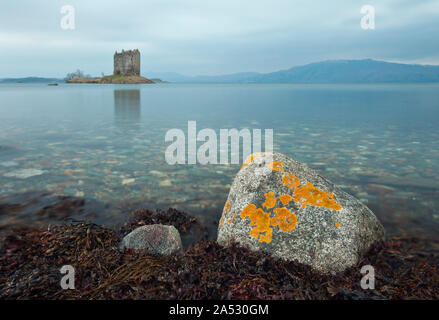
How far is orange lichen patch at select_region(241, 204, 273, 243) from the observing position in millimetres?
4840

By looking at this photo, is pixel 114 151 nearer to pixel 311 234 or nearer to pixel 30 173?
pixel 30 173

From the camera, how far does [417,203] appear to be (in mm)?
7582

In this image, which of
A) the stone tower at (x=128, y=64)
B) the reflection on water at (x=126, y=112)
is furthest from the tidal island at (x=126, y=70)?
the reflection on water at (x=126, y=112)

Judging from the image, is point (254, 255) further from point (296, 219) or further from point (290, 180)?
point (290, 180)

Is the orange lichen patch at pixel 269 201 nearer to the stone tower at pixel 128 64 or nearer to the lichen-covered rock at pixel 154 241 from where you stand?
the lichen-covered rock at pixel 154 241

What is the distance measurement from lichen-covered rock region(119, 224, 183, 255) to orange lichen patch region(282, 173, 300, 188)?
91.5 inches

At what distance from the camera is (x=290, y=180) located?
5.36 meters

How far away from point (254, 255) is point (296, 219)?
3.13 feet

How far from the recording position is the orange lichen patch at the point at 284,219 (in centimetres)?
484

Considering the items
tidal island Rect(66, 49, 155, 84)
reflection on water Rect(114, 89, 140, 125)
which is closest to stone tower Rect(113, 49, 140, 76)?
tidal island Rect(66, 49, 155, 84)

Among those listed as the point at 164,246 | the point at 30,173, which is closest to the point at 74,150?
the point at 30,173

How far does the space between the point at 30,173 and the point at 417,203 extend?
11.9 metres

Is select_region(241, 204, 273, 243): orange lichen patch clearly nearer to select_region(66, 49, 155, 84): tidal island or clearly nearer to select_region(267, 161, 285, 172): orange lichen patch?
select_region(267, 161, 285, 172): orange lichen patch

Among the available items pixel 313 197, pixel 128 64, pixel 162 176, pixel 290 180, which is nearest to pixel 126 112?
pixel 162 176
